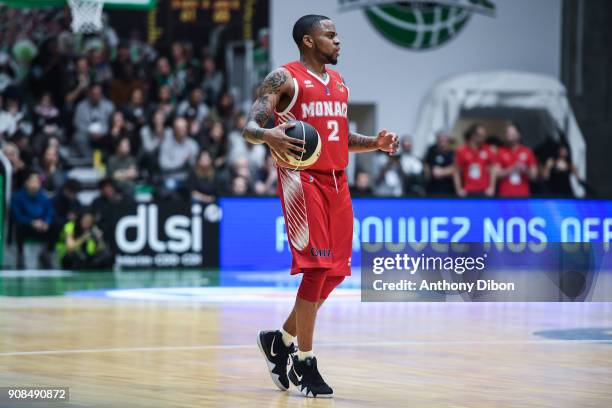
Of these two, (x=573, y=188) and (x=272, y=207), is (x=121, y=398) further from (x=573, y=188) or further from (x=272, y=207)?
(x=573, y=188)

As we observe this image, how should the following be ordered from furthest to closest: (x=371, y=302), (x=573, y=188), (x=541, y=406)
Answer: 1. (x=573, y=188)
2. (x=371, y=302)
3. (x=541, y=406)

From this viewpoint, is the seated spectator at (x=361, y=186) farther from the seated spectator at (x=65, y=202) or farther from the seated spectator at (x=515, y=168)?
the seated spectator at (x=65, y=202)

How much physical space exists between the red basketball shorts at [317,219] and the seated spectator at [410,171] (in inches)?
549

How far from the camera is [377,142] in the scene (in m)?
8.18

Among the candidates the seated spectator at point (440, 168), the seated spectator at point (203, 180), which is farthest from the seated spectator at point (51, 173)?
the seated spectator at point (440, 168)

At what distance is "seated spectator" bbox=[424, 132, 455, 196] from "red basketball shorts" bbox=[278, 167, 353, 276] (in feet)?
46.1

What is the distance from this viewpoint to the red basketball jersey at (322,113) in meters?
7.83

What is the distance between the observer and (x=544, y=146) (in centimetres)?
2577

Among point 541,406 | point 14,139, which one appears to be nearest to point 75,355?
point 541,406

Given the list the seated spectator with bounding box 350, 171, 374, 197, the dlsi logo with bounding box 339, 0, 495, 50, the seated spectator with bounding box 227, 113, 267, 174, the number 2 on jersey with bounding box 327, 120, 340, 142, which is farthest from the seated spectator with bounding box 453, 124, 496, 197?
the number 2 on jersey with bounding box 327, 120, 340, 142

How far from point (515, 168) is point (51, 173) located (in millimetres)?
8069

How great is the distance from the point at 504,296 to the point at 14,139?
10909 mm

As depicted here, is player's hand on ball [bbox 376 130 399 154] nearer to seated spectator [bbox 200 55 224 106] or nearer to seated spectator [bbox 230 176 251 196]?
seated spectator [bbox 230 176 251 196]

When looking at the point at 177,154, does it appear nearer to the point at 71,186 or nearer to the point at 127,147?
the point at 127,147
